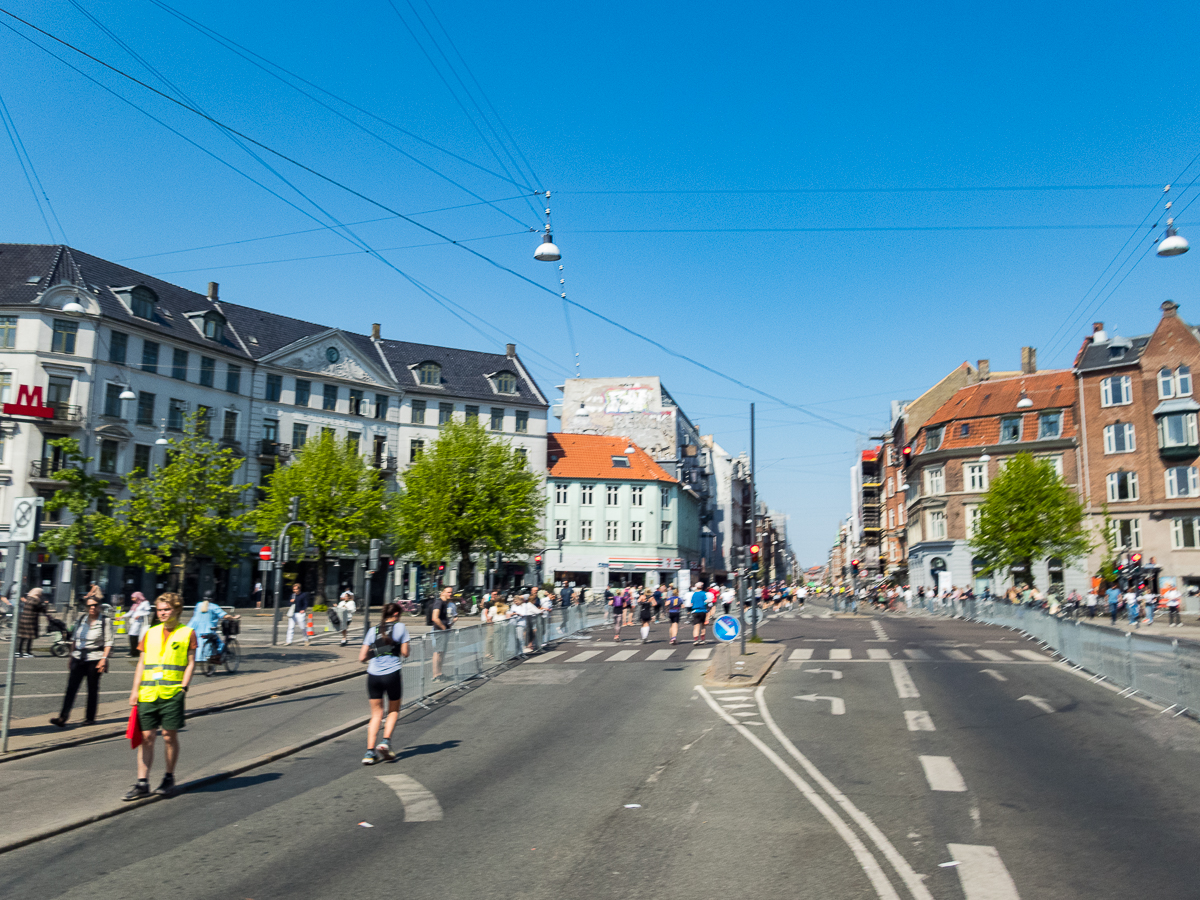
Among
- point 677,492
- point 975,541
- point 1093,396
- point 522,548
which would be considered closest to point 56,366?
point 522,548

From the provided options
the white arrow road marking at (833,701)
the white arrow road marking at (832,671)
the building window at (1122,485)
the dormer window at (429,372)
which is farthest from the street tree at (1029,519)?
the white arrow road marking at (833,701)

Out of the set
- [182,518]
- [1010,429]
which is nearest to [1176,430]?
[1010,429]

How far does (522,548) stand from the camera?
57.5 metres

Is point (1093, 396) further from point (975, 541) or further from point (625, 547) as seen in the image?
point (625, 547)

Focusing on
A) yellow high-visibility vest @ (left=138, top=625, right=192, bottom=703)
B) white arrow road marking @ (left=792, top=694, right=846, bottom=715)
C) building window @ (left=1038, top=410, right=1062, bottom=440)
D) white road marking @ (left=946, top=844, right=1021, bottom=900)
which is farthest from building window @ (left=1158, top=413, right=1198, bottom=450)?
yellow high-visibility vest @ (left=138, top=625, right=192, bottom=703)

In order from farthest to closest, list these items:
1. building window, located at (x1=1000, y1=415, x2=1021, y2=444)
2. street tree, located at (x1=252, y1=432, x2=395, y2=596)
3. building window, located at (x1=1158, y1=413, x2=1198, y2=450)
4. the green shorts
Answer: building window, located at (x1=1000, y1=415, x2=1021, y2=444) → building window, located at (x1=1158, y1=413, x2=1198, y2=450) → street tree, located at (x1=252, y1=432, x2=395, y2=596) → the green shorts

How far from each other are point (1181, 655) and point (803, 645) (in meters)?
13.1

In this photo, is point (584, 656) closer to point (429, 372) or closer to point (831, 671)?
point (831, 671)

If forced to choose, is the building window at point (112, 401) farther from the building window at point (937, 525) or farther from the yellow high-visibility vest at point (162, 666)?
the building window at point (937, 525)

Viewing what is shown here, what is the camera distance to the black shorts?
412 inches

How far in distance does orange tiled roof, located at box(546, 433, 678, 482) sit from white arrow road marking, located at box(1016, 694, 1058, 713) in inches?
2316

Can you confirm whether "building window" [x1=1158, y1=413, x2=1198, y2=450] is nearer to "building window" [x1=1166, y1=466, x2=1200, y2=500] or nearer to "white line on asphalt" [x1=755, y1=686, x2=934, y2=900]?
"building window" [x1=1166, y1=466, x2=1200, y2=500]

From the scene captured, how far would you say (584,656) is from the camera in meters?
23.6

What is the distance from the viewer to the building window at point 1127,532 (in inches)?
2238
